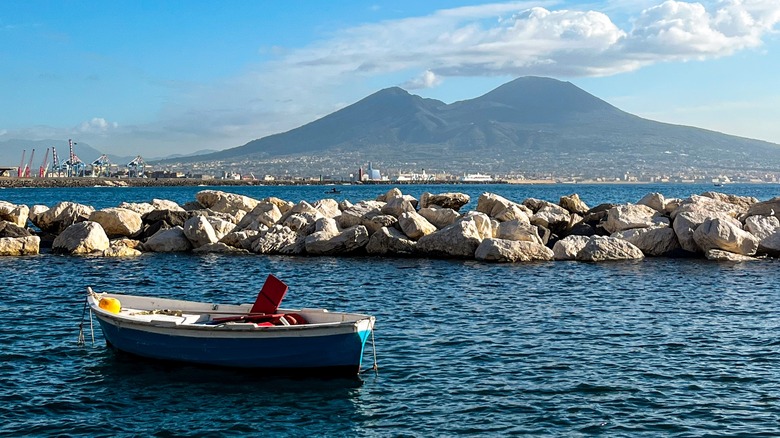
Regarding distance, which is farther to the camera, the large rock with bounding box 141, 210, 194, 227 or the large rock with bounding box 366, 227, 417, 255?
the large rock with bounding box 141, 210, 194, 227

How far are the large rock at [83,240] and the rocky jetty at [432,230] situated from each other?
0.04 meters

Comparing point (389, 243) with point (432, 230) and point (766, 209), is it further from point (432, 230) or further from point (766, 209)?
point (766, 209)

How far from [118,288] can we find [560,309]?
1163cm

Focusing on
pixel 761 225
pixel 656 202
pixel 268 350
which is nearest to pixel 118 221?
pixel 656 202

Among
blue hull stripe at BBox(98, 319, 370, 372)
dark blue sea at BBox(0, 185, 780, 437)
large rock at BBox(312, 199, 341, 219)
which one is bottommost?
dark blue sea at BBox(0, 185, 780, 437)

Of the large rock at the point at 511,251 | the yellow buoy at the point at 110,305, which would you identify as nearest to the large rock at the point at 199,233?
the large rock at the point at 511,251

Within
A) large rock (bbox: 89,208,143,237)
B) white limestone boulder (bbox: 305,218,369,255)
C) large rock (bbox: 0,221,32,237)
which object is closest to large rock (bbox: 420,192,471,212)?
white limestone boulder (bbox: 305,218,369,255)

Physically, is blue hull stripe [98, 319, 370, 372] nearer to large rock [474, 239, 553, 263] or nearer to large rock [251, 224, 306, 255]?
large rock [474, 239, 553, 263]

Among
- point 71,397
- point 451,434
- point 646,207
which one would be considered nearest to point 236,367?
point 71,397

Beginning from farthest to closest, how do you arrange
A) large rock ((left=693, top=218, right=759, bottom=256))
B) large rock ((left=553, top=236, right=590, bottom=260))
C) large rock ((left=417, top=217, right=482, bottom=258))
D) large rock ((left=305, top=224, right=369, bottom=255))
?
large rock ((left=305, top=224, right=369, bottom=255)) → large rock ((left=417, top=217, right=482, bottom=258)) → large rock ((left=553, top=236, right=590, bottom=260)) → large rock ((left=693, top=218, right=759, bottom=256))

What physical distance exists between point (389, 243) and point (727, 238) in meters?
10.9

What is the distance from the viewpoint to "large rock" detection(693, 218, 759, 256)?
2630cm

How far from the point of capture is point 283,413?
11.3 m

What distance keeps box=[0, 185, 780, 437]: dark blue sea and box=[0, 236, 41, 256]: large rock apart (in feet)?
20.0
